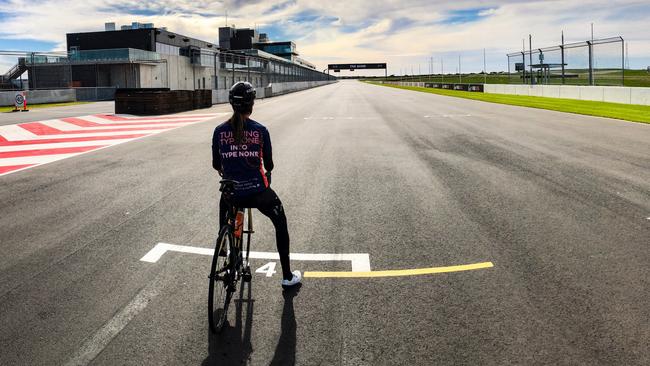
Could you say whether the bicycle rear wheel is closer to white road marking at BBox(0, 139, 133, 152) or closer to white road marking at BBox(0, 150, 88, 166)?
white road marking at BBox(0, 150, 88, 166)

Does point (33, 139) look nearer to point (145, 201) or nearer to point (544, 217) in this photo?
point (145, 201)

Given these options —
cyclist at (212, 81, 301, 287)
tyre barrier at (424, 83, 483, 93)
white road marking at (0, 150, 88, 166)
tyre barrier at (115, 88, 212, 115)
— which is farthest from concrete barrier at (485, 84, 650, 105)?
cyclist at (212, 81, 301, 287)

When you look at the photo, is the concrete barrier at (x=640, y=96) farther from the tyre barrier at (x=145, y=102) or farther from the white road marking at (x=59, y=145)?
the white road marking at (x=59, y=145)

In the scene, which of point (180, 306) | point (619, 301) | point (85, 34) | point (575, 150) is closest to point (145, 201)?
point (180, 306)

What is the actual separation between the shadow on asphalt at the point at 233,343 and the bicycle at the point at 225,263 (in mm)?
71

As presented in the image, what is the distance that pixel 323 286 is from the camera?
436cm

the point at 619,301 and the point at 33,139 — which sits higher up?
the point at 33,139

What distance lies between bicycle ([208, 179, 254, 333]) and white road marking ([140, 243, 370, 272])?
1.03 metres

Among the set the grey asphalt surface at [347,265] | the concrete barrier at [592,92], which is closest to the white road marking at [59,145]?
the grey asphalt surface at [347,265]

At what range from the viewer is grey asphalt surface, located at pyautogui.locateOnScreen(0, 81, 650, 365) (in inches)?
132

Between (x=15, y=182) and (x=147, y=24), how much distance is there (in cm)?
8274

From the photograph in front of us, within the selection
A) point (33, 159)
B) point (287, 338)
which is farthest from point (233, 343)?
point (33, 159)

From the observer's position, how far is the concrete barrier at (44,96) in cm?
3128

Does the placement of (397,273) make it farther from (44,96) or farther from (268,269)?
(44,96)
